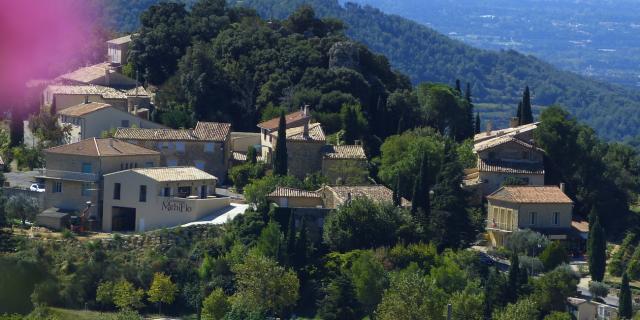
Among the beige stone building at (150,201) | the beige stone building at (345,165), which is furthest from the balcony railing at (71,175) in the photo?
the beige stone building at (345,165)

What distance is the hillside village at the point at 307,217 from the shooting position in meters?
45.0

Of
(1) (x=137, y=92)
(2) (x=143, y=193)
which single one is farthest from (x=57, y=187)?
(1) (x=137, y=92)

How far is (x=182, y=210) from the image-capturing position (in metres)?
50.7

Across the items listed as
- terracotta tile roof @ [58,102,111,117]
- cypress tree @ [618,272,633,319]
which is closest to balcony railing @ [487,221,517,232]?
cypress tree @ [618,272,633,319]

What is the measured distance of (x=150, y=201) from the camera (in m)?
50.8

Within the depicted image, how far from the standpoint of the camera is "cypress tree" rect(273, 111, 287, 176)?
53.9 m

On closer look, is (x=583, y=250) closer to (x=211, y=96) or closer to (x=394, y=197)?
(x=394, y=197)

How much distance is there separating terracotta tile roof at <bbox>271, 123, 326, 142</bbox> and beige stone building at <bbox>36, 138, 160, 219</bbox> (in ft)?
20.5

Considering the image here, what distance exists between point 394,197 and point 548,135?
9395 millimetres

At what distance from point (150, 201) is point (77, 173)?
2855mm

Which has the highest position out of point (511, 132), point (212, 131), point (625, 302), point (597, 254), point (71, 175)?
point (511, 132)

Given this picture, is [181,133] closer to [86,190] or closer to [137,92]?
[86,190]

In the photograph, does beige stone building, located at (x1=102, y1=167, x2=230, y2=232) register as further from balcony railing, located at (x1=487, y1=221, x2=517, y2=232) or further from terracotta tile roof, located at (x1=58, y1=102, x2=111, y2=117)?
balcony railing, located at (x1=487, y1=221, x2=517, y2=232)

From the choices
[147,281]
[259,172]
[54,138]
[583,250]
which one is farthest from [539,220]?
[54,138]
